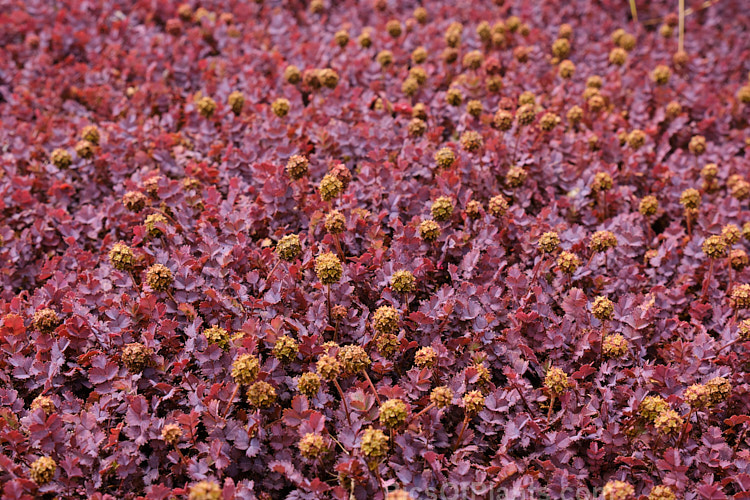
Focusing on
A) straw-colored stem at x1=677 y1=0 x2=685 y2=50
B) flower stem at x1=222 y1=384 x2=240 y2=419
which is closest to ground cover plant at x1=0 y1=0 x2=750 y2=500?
flower stem at x1=222 y1=384 x2=240 y2=419

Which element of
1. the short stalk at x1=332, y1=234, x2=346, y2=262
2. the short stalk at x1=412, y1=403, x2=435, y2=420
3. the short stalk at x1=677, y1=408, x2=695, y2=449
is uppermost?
the short stalk at x1=332, y1=234, x2=346, y2=262

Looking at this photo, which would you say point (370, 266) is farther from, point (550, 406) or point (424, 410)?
point (550, 406)

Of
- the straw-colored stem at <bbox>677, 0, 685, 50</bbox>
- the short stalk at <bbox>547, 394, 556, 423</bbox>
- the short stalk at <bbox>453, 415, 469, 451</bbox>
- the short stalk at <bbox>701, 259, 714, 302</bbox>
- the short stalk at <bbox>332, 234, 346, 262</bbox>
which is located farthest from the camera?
the straw-colored stem at <bbox>677, 0, 685, 50</bbox>

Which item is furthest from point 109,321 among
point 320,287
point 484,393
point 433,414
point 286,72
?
point 286,72

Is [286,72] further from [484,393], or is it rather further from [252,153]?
[484,393]

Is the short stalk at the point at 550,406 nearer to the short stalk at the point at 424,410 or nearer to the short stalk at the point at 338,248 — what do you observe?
the short stalk at the point at 424,410

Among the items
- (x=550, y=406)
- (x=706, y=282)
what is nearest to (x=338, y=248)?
(x=550, y=406)

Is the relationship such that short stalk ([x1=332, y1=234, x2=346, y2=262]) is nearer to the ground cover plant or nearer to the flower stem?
the ground cover plant

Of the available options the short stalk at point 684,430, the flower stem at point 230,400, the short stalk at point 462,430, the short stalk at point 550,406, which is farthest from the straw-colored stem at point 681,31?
the flower stem at point 230,400
